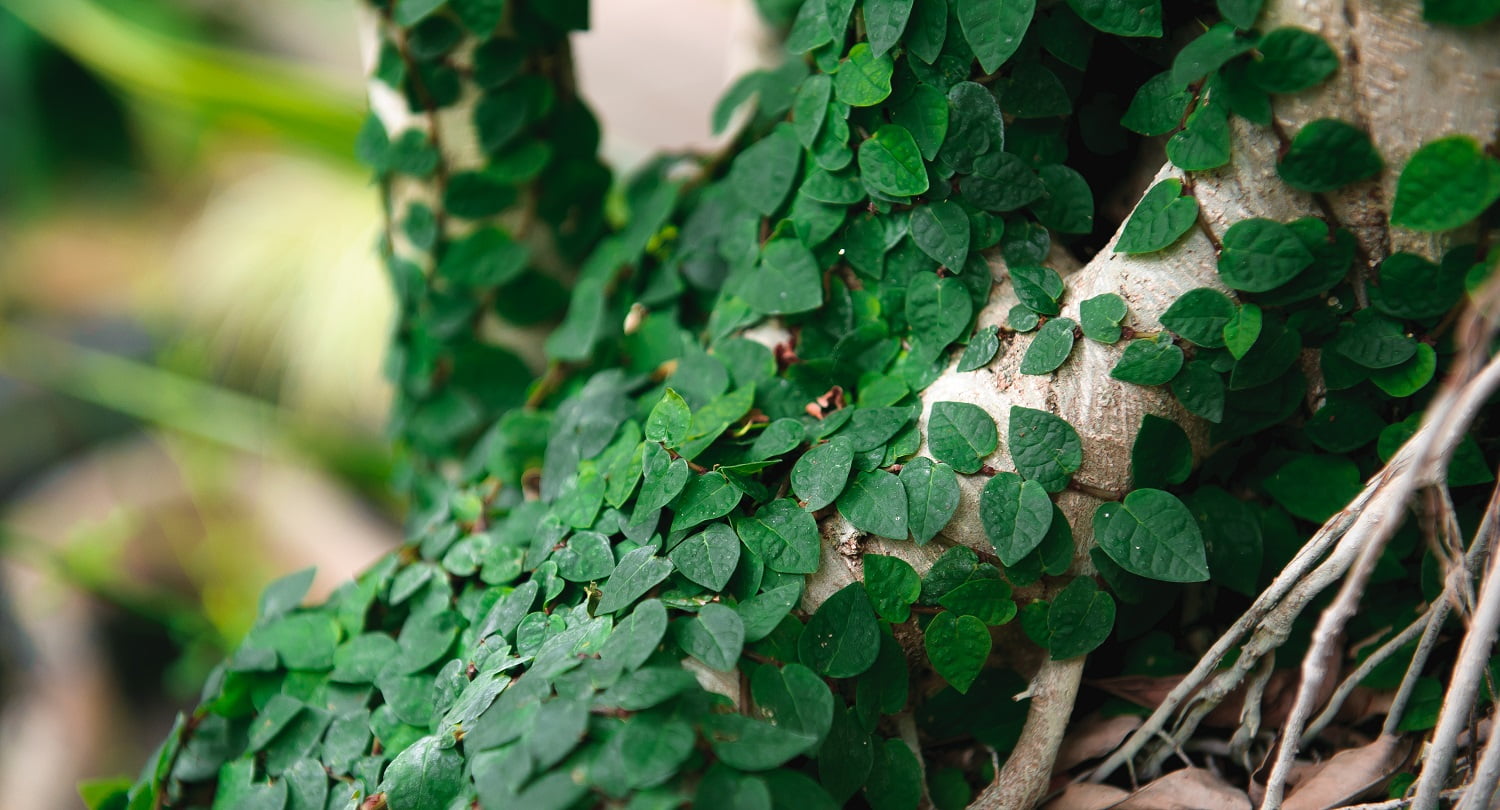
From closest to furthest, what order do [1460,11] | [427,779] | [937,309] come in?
[1460,11]
[427,779]
[937,309]

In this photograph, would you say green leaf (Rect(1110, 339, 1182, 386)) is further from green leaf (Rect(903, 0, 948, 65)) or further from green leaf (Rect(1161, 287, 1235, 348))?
green leaf (Rect(903, 0, 948, 65))

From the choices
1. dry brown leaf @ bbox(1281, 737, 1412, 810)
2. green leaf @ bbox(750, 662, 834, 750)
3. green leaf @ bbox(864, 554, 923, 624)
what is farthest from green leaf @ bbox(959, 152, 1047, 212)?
dry brown leaf @ bbox(1281, 737, 1412, 810)

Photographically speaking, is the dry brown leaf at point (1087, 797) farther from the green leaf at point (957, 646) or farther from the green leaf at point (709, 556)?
the green leaf at point (709, 556)

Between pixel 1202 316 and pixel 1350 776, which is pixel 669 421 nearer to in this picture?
pixel 1202 316

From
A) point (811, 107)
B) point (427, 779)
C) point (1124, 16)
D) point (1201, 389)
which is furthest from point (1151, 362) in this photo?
point (427, 779)

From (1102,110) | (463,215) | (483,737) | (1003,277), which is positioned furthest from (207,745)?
(1102,110)

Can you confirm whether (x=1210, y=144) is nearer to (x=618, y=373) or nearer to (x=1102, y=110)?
(x=1102, y=110)

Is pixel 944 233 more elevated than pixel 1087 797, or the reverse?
pixel 944 233
